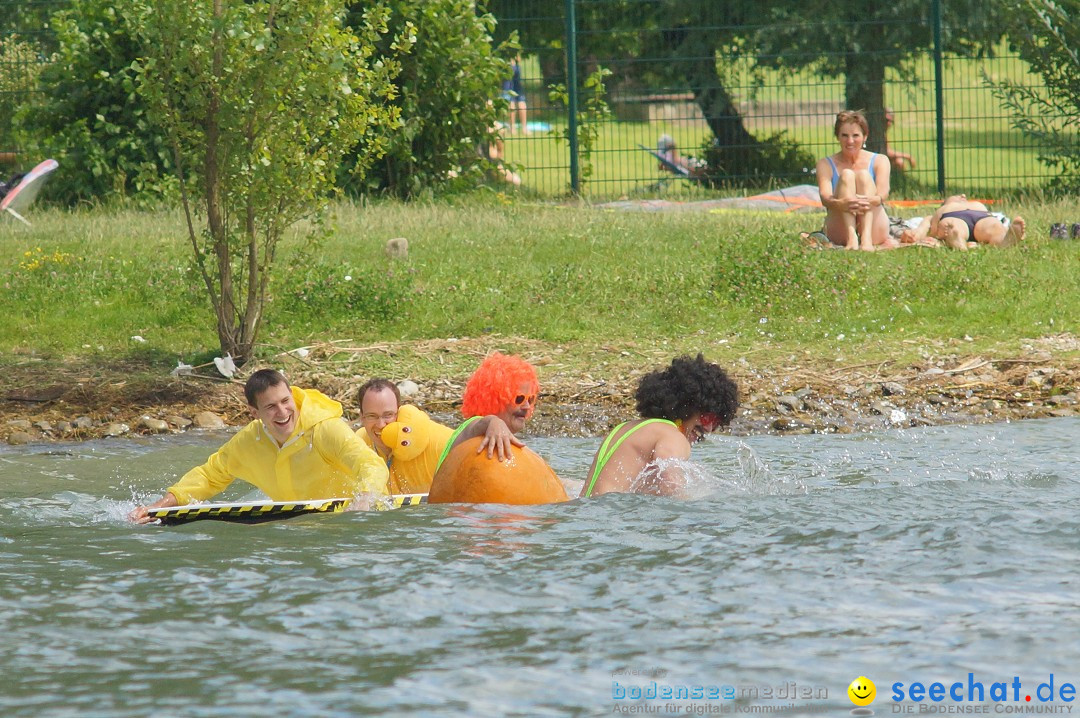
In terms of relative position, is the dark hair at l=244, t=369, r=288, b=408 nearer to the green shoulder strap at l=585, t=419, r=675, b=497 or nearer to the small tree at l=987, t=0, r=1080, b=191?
the green shoulder strap at l=585, t=419, r=675, b=497

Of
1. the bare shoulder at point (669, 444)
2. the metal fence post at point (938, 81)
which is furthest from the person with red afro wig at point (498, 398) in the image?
the metal fence post at point (938, 81)

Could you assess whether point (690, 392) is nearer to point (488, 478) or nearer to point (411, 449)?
point (488, 478)

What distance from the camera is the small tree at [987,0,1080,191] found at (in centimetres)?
1605

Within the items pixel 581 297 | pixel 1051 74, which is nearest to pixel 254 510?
pixel 581 297

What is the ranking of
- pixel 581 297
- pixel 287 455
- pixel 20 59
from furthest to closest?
1. pixel 20 59
2. pixel 581 297
3. pixel 287 455

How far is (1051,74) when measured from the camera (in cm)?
1652

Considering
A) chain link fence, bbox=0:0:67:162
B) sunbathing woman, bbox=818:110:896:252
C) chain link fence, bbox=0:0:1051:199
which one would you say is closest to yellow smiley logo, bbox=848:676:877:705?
sunbathing woman, bbox=818:110:896:252

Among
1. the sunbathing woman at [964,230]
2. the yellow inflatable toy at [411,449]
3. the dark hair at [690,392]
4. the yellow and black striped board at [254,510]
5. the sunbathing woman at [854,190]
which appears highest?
the sunbathing woman at [854,190]

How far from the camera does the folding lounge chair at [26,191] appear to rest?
1544 cm

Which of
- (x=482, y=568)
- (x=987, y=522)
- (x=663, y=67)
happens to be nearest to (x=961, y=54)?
(x=663, y=67)

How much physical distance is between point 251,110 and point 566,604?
5561 millimetres

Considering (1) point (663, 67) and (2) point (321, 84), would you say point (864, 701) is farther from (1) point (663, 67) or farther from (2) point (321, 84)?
(1) point (663, 67)

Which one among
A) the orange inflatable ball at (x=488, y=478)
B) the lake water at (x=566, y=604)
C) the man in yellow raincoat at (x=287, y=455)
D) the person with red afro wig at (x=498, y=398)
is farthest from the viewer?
the man in yellow raincoat at (x=287, y=455)

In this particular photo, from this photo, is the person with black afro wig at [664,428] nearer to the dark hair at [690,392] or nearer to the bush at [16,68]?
the dark hair at [690,392]
